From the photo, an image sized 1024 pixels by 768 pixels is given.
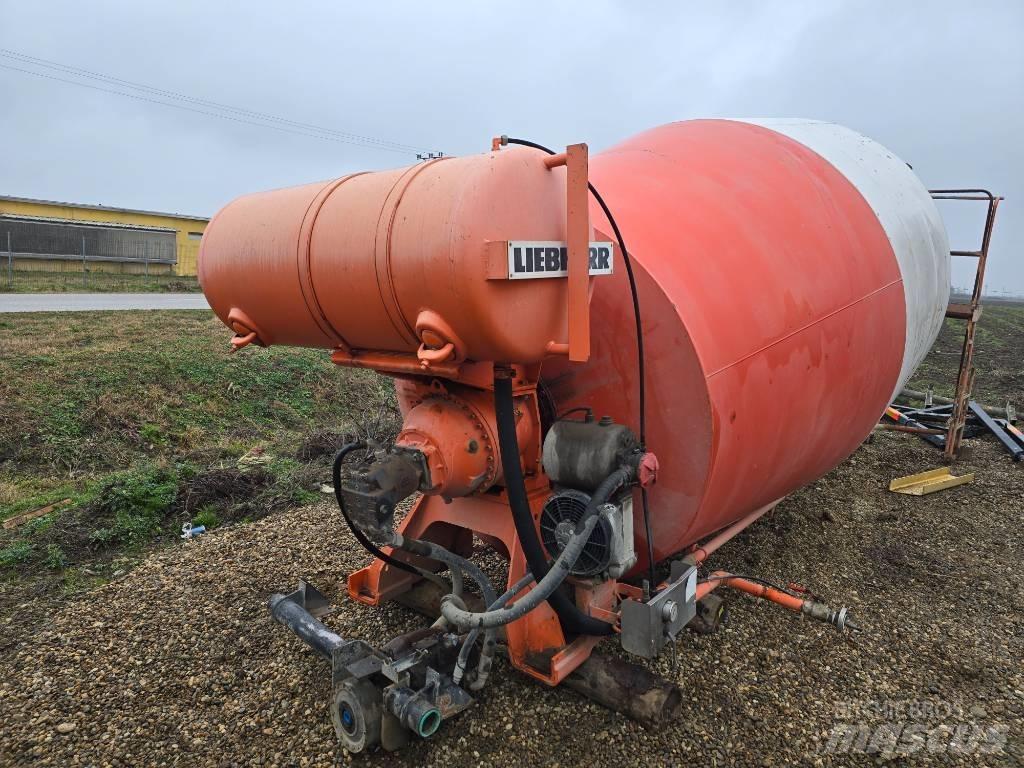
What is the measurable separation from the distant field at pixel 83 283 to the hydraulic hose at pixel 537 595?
56.6ft

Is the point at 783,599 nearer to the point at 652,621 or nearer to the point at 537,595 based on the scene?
the point at 652,621

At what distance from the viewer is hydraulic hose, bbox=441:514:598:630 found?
8.17 ft

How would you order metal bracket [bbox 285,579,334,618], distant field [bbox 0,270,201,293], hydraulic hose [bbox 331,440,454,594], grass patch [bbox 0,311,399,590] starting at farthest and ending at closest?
distant field [bbox 0,270,201,293], grass patch [bbox 0,311,399,590], metal bracket [bbox 285,579,334,618], hydraulic hose [bbox 331,440,454,594]

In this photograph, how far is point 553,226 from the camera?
2.45 metres

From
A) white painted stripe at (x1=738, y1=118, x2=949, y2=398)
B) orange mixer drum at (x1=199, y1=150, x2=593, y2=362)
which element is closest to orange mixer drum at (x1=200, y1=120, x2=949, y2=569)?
orange mixer drum at (x1=199, y1=150, x2=593, y2=362)

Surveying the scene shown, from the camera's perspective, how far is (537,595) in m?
2.49

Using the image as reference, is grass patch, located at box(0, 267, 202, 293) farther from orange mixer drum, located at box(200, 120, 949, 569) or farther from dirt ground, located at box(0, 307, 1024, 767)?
orange mixer drum, located at box(200, 120, 949, 569)

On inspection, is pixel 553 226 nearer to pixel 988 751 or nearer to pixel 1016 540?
pixel 988 751

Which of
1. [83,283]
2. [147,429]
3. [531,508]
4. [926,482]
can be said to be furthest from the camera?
[83,283]

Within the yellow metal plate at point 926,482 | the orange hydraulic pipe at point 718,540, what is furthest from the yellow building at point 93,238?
the orange hydraulic pipe at point 718,540

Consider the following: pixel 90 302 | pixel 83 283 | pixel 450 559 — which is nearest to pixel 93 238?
pixel 83 283

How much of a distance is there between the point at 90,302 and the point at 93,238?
1229cm

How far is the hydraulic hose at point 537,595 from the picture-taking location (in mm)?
2490

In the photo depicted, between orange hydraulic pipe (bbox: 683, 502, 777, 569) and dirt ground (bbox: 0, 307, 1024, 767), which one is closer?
dirt ground (bbox: 0, 307, 1024, 767)
